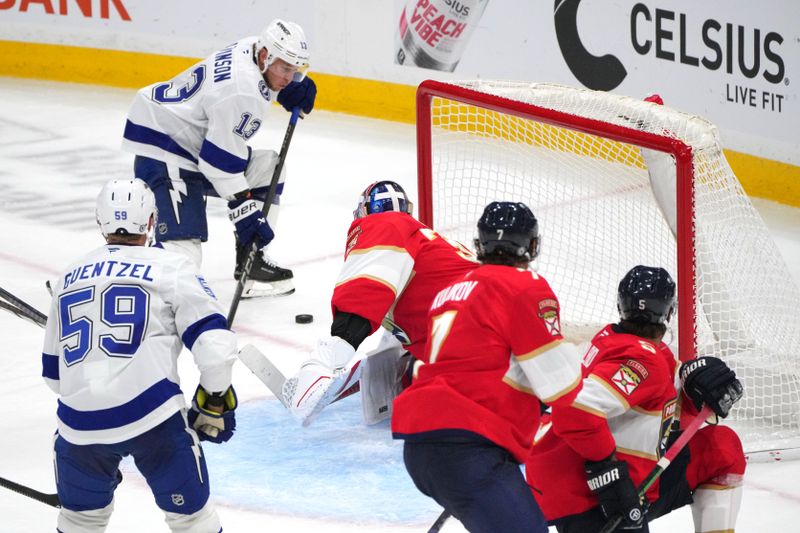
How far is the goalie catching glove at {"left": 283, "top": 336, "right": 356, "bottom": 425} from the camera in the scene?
3152 millimetres

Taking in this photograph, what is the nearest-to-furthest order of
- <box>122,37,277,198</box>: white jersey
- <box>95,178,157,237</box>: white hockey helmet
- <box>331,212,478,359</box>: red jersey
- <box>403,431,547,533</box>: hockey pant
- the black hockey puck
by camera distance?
<box>403,431,547,533</box>: hockey pant, <box>95,178,157,237</box>: white hockey helmet, <box>331,212,478,359</box>: red jersey, <box>122,37,277,198</box>: white jersey, the black hockey puck

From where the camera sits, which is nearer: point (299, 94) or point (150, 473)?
point (150, 473)

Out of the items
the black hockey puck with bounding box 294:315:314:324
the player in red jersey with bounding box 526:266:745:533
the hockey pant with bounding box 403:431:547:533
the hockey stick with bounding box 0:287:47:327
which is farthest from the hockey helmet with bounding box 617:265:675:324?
the black hockey puck with bounding box 294:315:314:324

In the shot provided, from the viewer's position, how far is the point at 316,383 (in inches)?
126

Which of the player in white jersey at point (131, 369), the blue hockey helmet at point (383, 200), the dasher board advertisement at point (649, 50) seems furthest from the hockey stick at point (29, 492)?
the dasher board advertisement at point (649, 50)

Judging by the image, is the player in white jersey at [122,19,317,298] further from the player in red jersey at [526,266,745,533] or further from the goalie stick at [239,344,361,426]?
the player in red jersey at [526,266,745,533]

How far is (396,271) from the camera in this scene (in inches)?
126

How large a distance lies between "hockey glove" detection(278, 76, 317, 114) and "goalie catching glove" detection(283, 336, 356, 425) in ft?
6.90

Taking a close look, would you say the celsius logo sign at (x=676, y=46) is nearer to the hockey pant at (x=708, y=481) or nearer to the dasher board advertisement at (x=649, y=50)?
the dasher board advertisement at (x=649, y=50)

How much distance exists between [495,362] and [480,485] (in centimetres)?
24

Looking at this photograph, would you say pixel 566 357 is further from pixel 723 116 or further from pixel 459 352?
pixel 723 116

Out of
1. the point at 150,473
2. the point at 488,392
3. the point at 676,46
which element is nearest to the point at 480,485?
the point at 488,392

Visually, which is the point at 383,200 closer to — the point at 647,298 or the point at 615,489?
the point at 647,298

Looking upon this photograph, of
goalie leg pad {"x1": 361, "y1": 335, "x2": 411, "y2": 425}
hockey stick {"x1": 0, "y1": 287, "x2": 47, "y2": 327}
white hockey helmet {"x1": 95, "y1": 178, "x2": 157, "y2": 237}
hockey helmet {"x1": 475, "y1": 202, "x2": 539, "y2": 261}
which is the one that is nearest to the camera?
hockey helmet {"x1": 475, "y1": 202, "x2": 539, "y2": 261}
